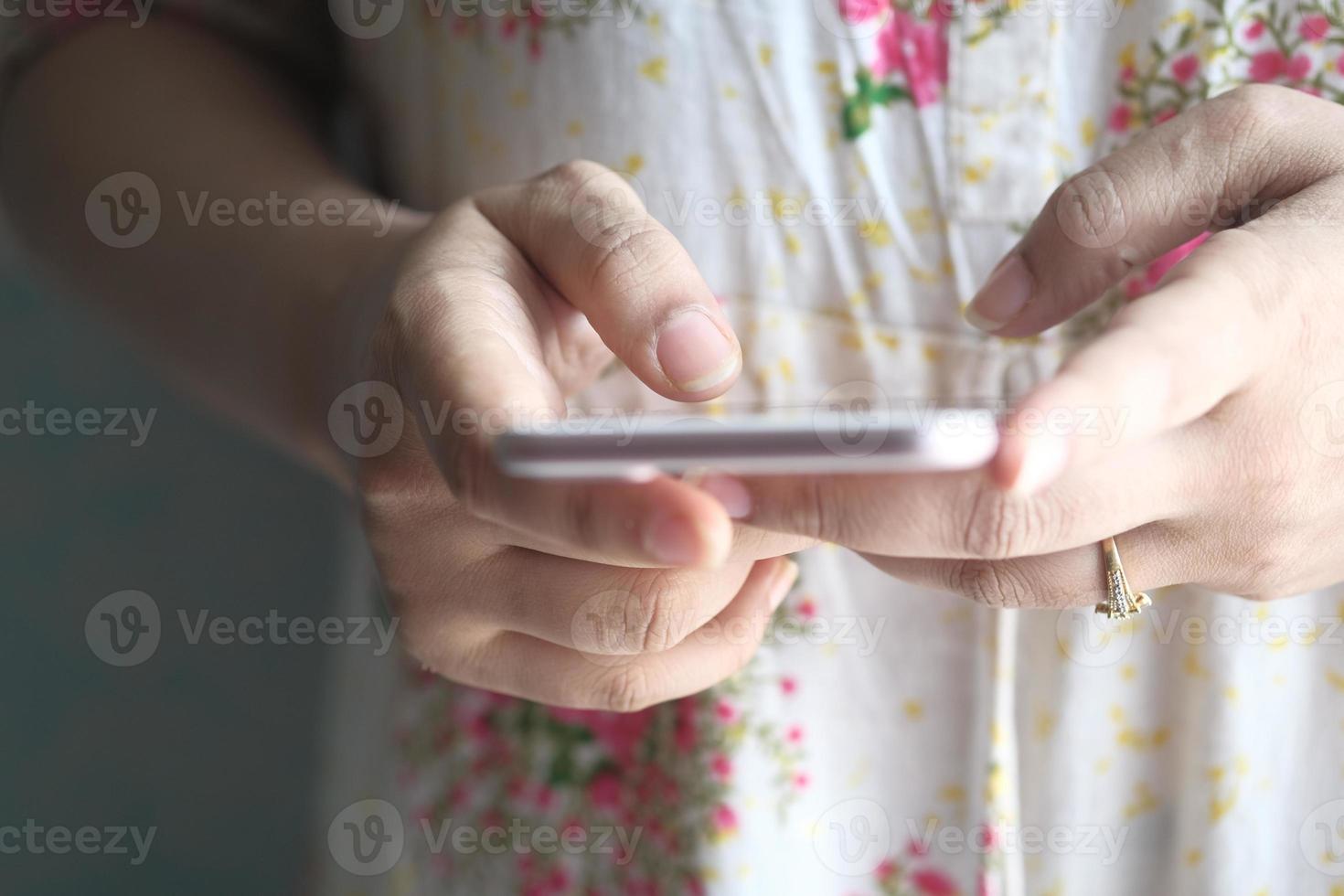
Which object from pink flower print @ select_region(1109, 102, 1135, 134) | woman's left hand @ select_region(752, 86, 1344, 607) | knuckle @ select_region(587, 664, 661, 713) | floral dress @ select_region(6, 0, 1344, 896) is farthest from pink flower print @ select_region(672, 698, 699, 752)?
pink flower print @ select_region(1109, 102, 1135, 134)

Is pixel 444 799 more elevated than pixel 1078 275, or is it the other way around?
pixel 1078 275

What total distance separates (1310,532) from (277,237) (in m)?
0.58

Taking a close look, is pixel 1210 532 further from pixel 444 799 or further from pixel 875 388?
pixel 444 799

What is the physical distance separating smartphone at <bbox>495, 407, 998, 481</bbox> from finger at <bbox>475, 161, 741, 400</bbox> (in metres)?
0.11

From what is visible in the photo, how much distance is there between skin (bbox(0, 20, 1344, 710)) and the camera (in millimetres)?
323

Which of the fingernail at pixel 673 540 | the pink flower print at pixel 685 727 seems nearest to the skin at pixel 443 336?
the fingernail at pixel 673 540

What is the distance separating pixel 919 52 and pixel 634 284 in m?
0.26

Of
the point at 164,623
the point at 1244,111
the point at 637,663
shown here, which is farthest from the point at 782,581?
the point at 164,623

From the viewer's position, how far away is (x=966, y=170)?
538mm

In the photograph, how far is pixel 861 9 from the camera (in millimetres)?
536

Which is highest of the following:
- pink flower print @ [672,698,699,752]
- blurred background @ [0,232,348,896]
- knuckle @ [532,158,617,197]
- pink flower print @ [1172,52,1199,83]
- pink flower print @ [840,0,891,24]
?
pink flower print @ [840,0,891,24]

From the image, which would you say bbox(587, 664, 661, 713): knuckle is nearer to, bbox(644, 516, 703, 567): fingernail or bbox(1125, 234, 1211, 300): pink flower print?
bbox(644, 516, 703, 567): fingernail

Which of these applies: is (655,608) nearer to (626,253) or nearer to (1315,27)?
(626,253)

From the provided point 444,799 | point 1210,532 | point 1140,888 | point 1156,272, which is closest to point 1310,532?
point 1210,532
